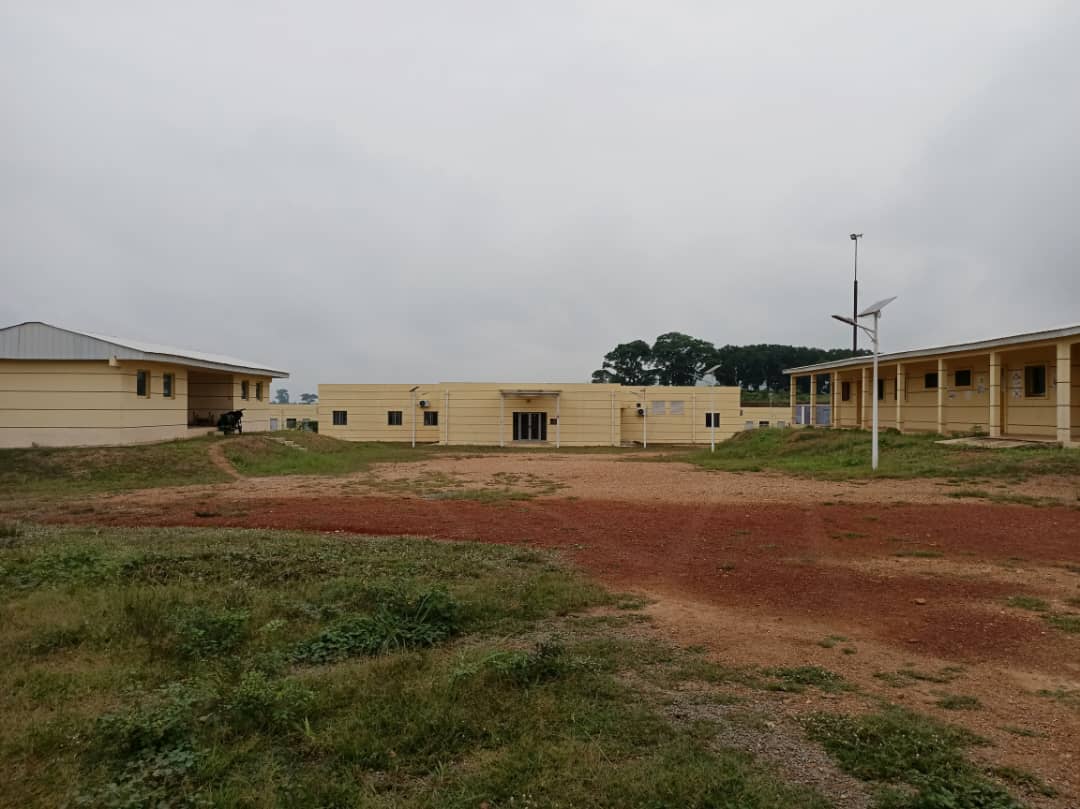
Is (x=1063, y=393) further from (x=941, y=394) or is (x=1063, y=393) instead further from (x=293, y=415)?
(x=293, y=415)

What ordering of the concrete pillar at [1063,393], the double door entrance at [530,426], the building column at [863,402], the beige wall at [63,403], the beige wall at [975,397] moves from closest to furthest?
1. the concrete pillar at [1063,393]
2. the beige wall at [975,397]
3. the beige wall at [63,403]
4. the building column at [863,402]
5. the double door entrance at [530,426]

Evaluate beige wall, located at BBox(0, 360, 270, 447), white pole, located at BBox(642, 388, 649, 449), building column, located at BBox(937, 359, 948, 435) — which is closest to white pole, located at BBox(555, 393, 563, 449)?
white pole, located at BBox(642, 388, 649, 449)

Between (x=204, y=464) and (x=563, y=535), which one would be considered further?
(x=204, y=464)

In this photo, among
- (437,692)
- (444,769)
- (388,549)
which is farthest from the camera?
(388,549)

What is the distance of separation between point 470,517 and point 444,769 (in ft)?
27.7

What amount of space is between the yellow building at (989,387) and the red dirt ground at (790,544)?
878cm

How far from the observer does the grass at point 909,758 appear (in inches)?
109

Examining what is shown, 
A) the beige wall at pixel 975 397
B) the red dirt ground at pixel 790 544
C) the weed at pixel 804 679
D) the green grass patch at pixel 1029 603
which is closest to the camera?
the weed at pixel 804 679

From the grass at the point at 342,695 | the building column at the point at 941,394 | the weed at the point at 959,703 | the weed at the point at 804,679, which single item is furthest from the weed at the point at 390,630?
the building column at the point at 941,394

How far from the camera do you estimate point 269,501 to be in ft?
45.0

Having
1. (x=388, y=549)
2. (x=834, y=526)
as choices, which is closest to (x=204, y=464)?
(x=388, y=549)

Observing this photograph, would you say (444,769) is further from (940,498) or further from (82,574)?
(940,498)

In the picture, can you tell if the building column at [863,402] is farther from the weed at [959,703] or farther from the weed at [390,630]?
the weed at [390,630]

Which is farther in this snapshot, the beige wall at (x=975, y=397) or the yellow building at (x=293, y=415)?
the yellow building at (x=293, y=415)
